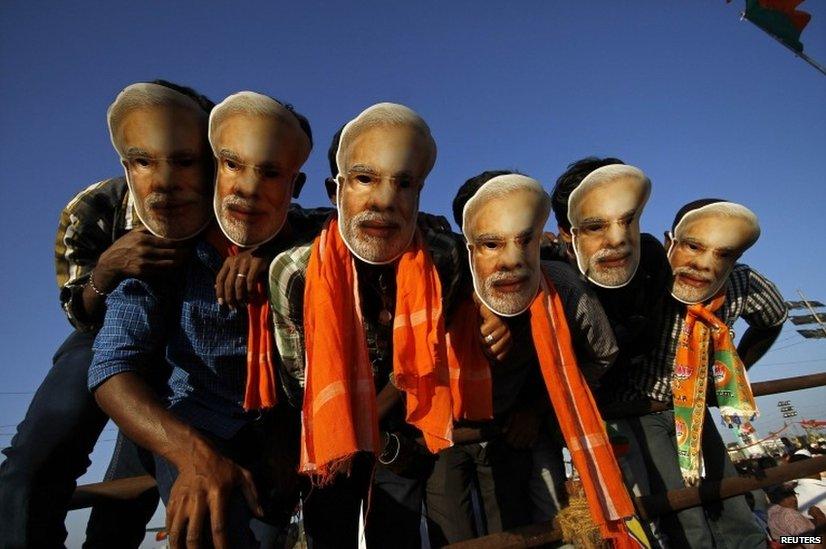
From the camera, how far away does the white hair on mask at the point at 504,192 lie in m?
2.33

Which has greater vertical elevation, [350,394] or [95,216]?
[95,216]

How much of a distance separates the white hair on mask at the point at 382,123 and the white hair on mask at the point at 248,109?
205 millimetres

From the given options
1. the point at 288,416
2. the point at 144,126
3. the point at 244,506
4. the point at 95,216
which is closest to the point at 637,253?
the point at 288,416

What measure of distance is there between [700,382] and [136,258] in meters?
2.89

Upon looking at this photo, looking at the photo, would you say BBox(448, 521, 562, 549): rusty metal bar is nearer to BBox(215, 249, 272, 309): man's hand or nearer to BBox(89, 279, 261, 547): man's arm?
BBox(89, 279, 261, 547): man's arm

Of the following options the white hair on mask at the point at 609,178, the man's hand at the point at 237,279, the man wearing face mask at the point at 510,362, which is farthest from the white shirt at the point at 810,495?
the man's hand at the point at 237,279

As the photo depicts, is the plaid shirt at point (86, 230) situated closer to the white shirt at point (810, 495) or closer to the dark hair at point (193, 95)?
the dark hair at point (193, 95)

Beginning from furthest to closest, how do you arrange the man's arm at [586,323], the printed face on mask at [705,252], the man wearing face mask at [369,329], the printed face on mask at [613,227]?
the printed face on mask at [705,252], the printed face on mask at [613,227], the man's arm at [586,323], the man wearing face mask at [369,329]

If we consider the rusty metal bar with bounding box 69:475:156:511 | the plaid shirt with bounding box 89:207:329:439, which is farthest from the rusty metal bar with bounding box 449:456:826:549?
the rusty metal bar with bounding box 69:475:156:511

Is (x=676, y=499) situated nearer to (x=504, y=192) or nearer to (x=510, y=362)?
(x=510, y=362)

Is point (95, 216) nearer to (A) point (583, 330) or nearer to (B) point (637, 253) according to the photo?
(A) point (583, 330)

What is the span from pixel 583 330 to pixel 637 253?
505mm

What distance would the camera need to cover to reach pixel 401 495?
2.37 meters

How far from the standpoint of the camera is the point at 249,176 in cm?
200
